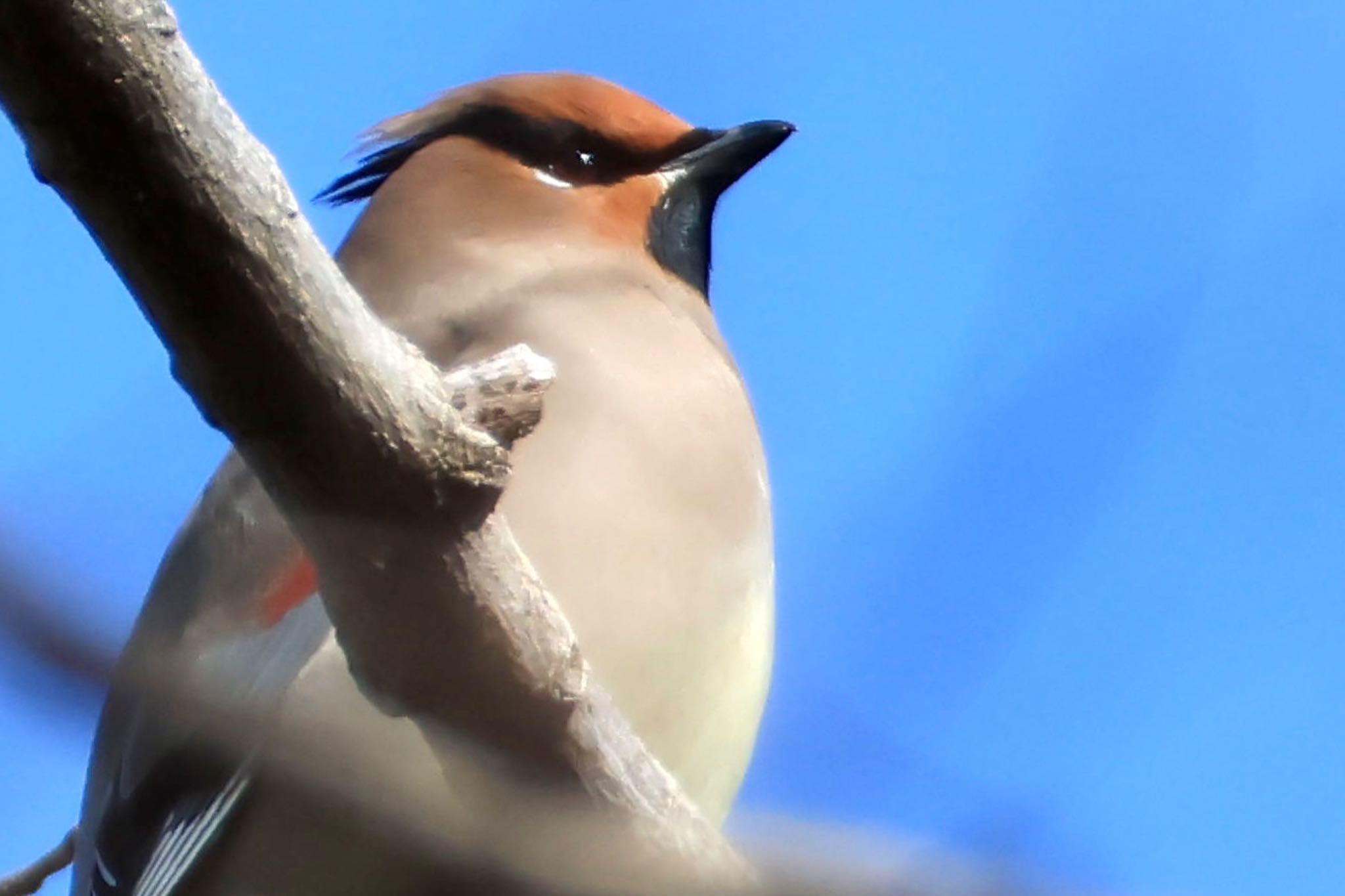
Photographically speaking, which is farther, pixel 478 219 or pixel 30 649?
pixel 478 219

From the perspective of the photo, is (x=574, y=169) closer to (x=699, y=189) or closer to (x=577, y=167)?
(x=577, y=167)

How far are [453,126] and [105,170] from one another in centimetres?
220

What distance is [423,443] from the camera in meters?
1.57

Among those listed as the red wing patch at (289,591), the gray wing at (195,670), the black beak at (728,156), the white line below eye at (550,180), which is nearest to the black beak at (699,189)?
the black beak at (728,156)

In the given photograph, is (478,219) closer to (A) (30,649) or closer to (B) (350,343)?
(B) (350,343)

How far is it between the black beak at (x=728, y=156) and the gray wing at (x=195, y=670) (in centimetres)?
110

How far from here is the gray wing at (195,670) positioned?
7.07ft

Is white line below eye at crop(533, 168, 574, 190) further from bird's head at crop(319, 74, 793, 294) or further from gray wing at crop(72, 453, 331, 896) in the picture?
gray wing at crop(72, 453, 331, 896)

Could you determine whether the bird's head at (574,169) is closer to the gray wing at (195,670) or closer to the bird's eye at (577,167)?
the bird's eye at (577,167)

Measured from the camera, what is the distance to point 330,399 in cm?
151

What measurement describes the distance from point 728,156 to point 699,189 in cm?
9

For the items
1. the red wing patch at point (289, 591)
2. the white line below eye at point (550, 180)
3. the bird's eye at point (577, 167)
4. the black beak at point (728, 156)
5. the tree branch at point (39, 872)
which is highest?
the black beak at point (728, 156)

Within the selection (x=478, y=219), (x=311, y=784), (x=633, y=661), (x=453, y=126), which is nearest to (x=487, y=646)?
(x=311, y=784)

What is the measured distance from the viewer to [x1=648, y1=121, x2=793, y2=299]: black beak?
133 inches
